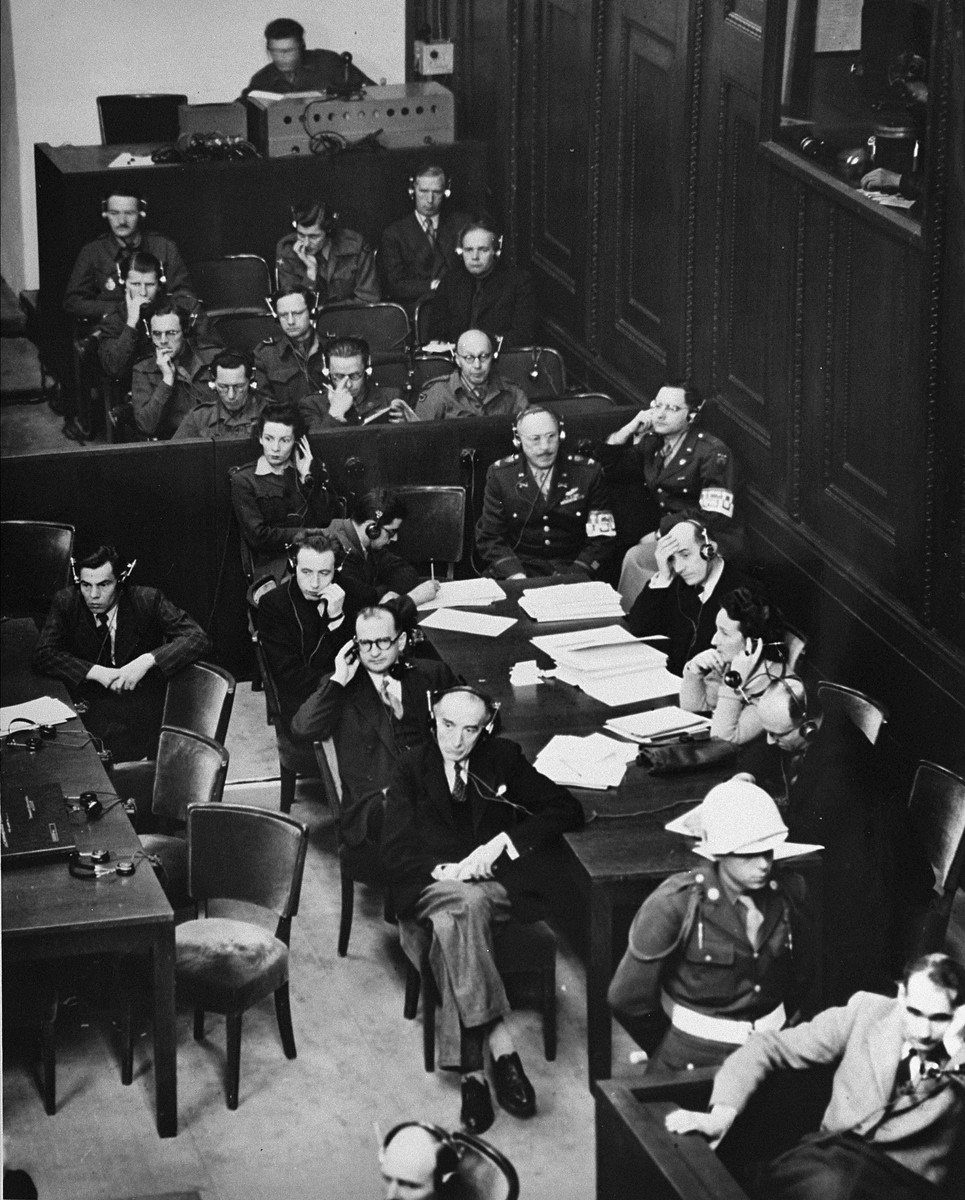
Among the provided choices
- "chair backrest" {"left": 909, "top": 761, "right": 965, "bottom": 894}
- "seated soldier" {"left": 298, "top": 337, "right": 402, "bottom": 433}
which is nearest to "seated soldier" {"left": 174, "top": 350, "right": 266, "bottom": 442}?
"seated soldier" {"left": 298, "top": 337, "right": 402, "bottom": 433}

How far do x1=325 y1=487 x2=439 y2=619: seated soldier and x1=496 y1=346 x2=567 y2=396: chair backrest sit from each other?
56.6 inches

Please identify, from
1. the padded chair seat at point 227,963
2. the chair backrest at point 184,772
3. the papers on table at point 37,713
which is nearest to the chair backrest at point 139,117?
the papers on table at point 37,713

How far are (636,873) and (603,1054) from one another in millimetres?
467

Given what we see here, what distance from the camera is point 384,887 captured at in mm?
5574

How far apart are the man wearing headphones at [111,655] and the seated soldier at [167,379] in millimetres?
1660

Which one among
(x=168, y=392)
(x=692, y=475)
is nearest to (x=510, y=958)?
(x=692, y=475)

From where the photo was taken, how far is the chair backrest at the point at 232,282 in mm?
9453

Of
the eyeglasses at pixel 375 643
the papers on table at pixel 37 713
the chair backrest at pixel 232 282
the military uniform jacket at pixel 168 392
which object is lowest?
the papers on table at pixel 37 713

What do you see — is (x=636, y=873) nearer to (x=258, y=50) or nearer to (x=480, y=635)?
(x=480, y=635)

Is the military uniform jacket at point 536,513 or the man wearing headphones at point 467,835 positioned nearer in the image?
the man wearing headphones at point 467,835

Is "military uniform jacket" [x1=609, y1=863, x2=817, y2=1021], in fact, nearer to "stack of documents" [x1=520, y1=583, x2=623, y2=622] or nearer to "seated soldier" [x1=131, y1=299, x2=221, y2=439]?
"stack of documents" [x1=520, y1=583, x2=623, y2=622]

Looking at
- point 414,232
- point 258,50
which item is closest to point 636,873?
point 258,50

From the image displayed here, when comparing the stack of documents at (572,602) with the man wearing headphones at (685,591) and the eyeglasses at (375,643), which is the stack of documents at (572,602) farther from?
the eyeglasses at (375,643)

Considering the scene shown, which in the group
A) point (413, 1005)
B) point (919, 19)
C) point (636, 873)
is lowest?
point (413, 1005)
